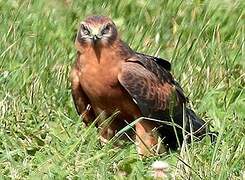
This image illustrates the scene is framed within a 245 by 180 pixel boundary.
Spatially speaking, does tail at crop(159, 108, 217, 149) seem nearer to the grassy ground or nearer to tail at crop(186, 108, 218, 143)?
tail at crop(186, 108, 218, 143)

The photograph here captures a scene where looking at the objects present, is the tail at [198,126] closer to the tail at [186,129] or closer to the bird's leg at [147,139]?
the tail at [186,129]

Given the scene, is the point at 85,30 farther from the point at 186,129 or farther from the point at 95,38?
the point at 186,129

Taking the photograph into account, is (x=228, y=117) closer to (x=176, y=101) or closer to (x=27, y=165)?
(x=176, y=101)

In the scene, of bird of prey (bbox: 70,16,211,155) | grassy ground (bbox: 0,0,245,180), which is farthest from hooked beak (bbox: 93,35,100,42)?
grassy ground (bbox: 0,0,245,180)

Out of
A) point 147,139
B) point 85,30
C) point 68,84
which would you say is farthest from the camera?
point 68,84

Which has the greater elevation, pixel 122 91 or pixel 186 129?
pixel 122 91

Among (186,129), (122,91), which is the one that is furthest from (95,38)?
(186,129)

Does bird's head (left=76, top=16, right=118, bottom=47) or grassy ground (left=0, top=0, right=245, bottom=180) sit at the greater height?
bird's head (left=76, top=16, right=118, bottom=47)

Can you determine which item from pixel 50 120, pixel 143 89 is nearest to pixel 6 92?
pixel 50 120

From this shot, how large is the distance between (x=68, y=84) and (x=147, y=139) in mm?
990

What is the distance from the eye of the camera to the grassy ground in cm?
588

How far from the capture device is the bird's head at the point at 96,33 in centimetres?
677

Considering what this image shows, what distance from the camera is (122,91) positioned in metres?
6.70

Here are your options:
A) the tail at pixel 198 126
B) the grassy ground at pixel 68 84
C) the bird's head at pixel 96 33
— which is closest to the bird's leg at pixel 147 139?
the grassy ground at pixel 68 84
